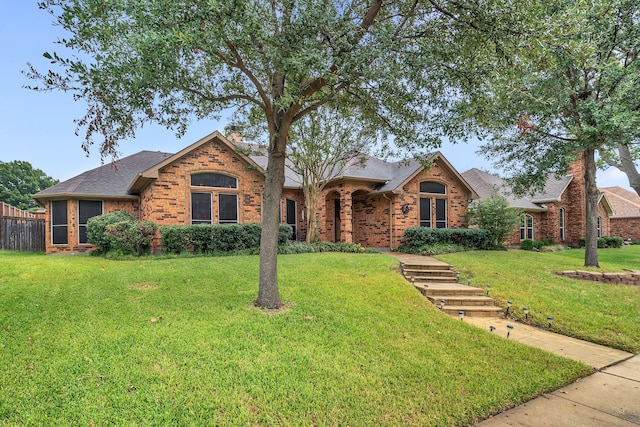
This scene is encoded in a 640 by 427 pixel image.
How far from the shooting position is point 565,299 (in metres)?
8.37

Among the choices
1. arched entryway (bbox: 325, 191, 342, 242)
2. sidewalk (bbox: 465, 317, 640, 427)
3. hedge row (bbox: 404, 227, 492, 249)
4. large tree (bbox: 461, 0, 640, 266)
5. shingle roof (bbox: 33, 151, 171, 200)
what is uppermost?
large tree (bbox: 461, 0, 640, 266)

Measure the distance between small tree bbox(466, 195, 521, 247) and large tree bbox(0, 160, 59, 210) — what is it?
51152 mm

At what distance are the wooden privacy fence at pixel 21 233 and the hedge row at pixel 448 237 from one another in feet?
58.1

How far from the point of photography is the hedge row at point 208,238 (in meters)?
12.3

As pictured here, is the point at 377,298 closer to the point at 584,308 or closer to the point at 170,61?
the point at 584,308

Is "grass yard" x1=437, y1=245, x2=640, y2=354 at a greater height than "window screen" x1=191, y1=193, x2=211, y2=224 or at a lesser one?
lesser

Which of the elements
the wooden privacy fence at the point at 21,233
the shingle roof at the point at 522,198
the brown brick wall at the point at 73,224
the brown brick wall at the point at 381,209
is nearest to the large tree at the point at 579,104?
the brown brick wall at the point at 381,209

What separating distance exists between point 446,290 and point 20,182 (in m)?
58.2

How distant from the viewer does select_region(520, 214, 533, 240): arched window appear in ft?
73.5

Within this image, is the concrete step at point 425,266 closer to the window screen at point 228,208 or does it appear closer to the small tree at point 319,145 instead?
the small tree at point 319,145

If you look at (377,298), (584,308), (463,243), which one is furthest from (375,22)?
(463,243)

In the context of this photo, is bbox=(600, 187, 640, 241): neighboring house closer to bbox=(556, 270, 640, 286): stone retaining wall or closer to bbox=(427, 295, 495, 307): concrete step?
bbox=(556, 270, 640, 286): stone retaining wall

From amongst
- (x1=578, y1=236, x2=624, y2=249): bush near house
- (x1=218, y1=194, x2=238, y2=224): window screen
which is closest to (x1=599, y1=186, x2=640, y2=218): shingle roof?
(x1=578, y1=236, x2=624, y2=249): bush near house

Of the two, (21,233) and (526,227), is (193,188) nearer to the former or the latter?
(21,233)
